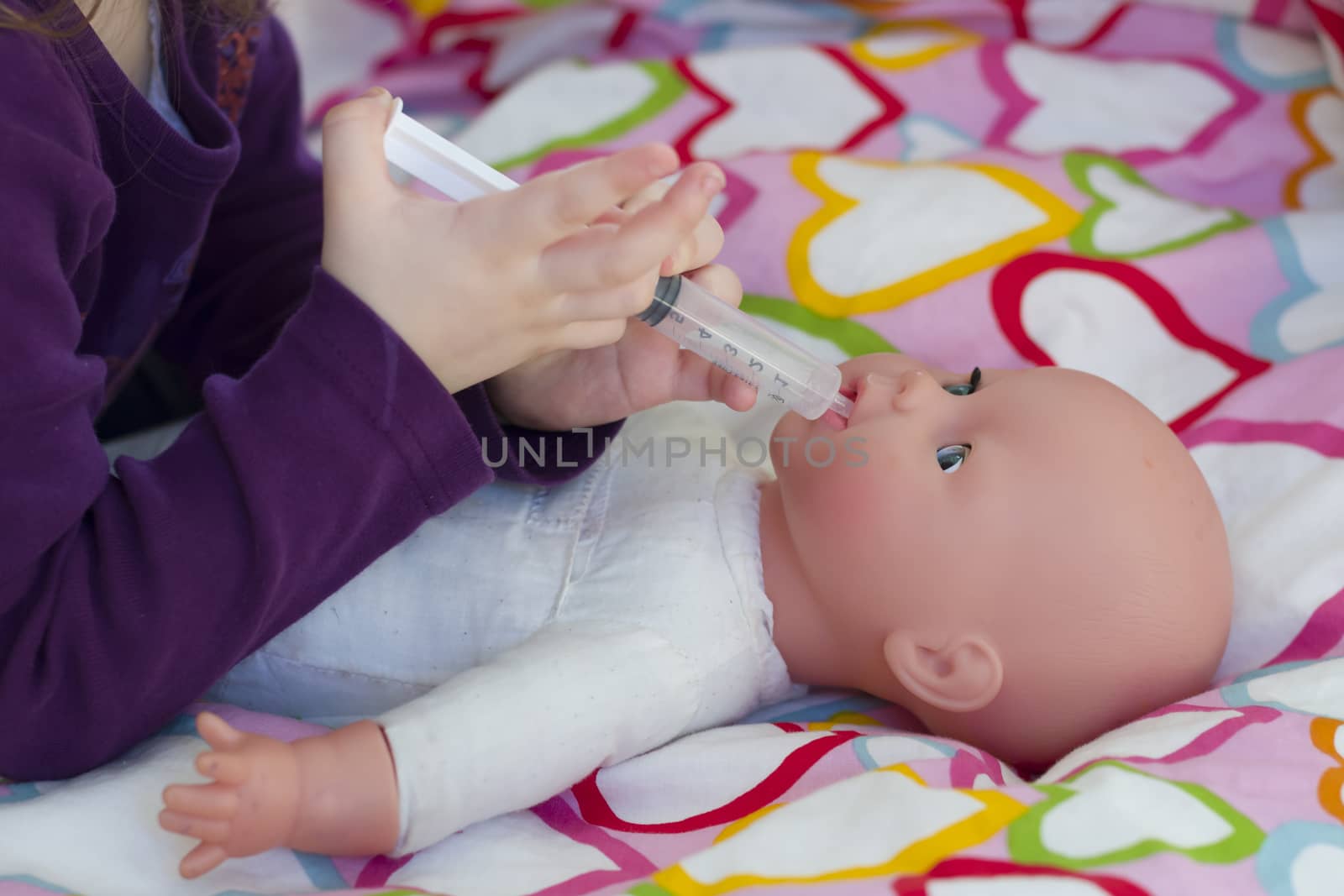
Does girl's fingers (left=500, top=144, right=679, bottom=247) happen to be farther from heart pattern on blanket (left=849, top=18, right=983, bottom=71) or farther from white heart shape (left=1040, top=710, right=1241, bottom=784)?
heart pattern on blanket (left=849, top=18, right=983, bottom=71)

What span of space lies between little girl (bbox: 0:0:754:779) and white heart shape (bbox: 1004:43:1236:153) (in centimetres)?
67

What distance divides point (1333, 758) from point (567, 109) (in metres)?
0.97

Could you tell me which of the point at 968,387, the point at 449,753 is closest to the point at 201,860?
the point at 449,753

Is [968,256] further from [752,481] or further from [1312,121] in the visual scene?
[1312,121]

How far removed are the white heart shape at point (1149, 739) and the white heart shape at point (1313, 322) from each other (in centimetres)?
43

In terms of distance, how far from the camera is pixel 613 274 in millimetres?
633

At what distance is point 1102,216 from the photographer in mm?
1150

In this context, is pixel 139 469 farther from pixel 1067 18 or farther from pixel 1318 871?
pixel 1067 18

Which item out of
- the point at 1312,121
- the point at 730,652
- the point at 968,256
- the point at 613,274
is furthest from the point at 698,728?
the point at 1312,121

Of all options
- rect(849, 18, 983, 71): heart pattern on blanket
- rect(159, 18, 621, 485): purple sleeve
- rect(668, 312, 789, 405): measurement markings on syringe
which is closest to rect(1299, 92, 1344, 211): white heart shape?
rect(849, 18, 983, 71): heart pattern on blanket

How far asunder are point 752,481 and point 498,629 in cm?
24

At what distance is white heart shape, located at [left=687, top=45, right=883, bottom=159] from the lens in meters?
1.31

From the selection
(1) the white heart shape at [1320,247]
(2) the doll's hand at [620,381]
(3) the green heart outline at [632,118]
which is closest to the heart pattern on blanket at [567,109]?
(3) the green heart outline at [632,118]

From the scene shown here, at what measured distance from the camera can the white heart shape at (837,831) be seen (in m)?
0.61
